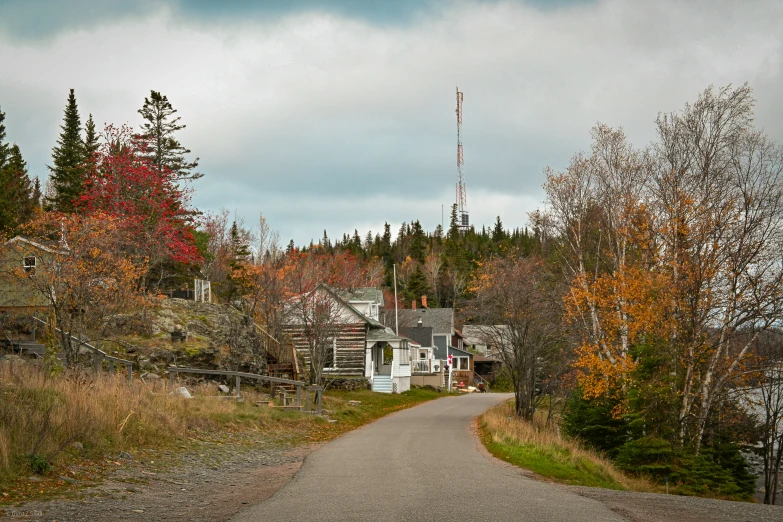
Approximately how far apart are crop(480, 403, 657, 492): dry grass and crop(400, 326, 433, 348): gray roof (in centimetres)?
5089

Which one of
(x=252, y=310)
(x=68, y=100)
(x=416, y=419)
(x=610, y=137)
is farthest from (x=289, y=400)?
(x=68, y=100)

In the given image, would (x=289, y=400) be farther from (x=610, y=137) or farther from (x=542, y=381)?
(x=610, y=137)

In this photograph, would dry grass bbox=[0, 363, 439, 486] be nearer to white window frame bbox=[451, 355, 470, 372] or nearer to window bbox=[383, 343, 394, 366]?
window bbox=[383, 343, 394, 366]

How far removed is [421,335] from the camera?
76.1 m

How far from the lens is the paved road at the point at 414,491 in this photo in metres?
9.73

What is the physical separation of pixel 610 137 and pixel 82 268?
23824 mm

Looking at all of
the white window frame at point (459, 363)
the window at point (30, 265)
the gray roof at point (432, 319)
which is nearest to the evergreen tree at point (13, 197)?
the window at point (30, 265)

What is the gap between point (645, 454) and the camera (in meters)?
25.3

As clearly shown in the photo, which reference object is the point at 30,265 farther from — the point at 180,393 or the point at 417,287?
the point at 417,287

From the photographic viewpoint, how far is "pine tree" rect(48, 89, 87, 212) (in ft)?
162

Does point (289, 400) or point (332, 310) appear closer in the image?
point (289, 400)

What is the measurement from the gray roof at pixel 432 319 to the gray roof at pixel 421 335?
3.82 m

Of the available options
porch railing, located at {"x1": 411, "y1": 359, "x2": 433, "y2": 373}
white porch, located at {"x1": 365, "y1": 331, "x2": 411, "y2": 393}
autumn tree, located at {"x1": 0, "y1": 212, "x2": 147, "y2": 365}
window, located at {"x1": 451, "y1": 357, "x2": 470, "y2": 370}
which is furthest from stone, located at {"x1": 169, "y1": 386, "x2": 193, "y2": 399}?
window, located at {"x1": 451, "y1": 357, "x2": 470, "y2": 370}

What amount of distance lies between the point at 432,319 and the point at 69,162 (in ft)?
141
